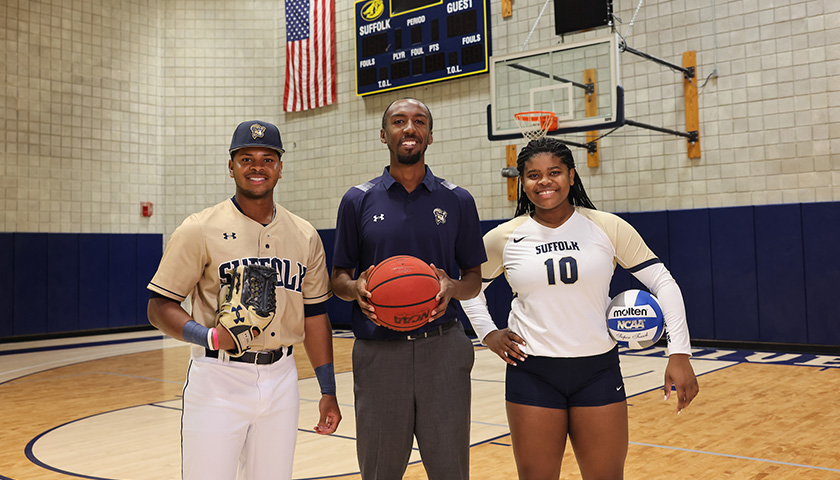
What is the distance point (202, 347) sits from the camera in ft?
7.73

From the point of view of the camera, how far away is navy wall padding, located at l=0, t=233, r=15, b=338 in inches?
458

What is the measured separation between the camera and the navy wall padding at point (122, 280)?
13.0 meters

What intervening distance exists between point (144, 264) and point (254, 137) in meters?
12.0

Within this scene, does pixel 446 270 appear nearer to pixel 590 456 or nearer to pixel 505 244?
pixel 505 244

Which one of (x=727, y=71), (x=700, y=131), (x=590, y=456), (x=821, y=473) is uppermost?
(x=727, y=71)

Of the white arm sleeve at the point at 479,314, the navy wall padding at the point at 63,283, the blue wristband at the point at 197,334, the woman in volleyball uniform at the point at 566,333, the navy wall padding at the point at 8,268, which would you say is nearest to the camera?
the blue wristband at the point at 197,334

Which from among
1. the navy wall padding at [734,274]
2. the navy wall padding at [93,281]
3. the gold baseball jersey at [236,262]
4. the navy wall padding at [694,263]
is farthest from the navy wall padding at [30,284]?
the gold baseball jersey at [236,262]

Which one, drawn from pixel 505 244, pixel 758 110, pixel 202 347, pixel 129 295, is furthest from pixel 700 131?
pixel 129 295

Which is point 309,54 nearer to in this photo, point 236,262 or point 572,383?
point 236,262

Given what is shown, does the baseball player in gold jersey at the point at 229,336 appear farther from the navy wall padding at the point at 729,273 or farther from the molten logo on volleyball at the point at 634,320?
the navy wall padding at the point at 729,273

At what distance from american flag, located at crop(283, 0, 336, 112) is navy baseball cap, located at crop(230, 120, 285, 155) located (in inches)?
450

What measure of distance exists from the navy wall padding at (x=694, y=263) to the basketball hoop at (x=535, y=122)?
2.22m

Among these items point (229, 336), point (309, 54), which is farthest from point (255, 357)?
point (309, 54)

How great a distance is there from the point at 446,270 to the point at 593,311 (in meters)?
0.55
